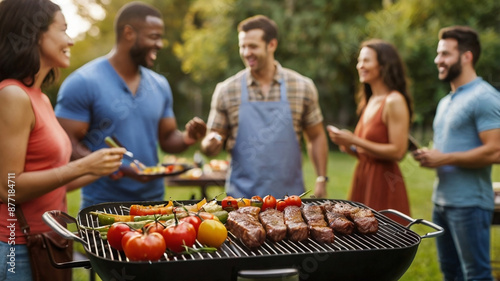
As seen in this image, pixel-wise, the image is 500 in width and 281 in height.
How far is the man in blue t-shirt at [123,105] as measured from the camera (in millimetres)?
3723

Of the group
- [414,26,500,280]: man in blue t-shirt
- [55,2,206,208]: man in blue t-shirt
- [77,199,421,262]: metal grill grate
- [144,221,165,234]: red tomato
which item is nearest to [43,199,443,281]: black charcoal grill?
[77,199,421,262]: metal grill grate

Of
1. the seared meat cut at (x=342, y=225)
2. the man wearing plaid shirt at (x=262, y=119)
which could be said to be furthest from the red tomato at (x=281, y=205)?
the man wearing plaid shirt at (x=262, y=119)

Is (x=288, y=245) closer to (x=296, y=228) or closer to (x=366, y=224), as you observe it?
(x=296, y=228)

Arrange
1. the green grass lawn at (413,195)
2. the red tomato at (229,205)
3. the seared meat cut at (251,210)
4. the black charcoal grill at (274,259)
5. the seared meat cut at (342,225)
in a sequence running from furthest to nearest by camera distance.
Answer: the green grass lawn at (413,195) < the red tomato at (229,205) < the seared meat cut at (251,210) < the seared meat cut at (342,225) < the black charcoal grill at (274,259)

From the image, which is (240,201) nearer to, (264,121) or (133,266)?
(133,266)

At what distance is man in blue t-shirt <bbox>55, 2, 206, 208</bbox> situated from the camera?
3.72 meters

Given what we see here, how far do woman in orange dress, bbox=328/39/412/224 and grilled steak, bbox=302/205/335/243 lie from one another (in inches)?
62.7

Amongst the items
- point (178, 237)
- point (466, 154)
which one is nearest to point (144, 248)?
point (178, 237)

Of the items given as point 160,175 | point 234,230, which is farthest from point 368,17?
point 234,230

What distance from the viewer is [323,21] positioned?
59.8 feet

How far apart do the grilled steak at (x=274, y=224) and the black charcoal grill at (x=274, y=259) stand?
4 cm

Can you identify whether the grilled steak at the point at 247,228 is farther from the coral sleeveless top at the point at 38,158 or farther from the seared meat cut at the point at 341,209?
the coral sleeveless top at the point at 38,158

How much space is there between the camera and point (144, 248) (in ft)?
6.39

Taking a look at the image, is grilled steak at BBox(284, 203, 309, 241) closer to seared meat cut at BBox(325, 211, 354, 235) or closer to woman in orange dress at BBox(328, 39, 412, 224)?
seared meat cut at BBox(325, 211, 354, 235)
